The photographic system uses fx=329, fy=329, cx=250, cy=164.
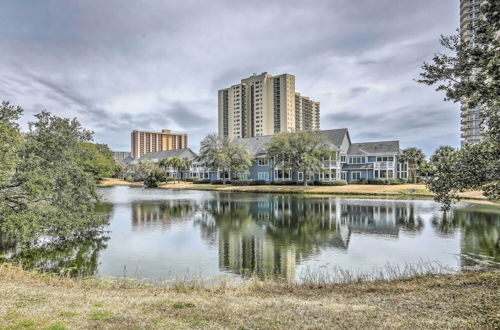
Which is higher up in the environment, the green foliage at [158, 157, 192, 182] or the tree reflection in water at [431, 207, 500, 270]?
the green foliage at [158, 157, 192, 182]

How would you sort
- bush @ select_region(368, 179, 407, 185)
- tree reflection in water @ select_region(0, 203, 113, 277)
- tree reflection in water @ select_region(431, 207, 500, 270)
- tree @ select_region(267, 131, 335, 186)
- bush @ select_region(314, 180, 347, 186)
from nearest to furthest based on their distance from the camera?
1. tree reflection in water @ select_region(0, 203, 113, 277)
2. tree reflection in water @ select_region(431, 207, 500, 270)
3. bush @ select_region(368, 179, 407, 185)
4. tree @ select_region(267, 131, 335, 186)
5. bush @ select_region(314, 180, 347, 186)

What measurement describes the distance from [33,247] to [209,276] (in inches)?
402

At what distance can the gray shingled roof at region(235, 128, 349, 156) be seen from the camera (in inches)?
2472

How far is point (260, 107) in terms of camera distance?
13525 cm

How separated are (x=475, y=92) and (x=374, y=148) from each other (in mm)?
57713

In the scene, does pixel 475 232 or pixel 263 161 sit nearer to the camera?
pixel 475 232

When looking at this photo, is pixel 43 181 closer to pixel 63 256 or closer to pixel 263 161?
pixel 63 256

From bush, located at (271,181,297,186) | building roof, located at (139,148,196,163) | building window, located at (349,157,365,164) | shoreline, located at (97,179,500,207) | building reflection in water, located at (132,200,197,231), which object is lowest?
building reflection in water, located at (132,200,197,231)

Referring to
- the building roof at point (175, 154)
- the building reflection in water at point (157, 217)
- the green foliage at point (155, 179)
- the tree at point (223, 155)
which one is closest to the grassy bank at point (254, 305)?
the building reflection in water at point (157, 217)

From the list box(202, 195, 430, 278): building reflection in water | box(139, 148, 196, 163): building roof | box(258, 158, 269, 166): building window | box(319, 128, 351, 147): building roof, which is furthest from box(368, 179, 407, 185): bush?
box(139, 148, 196, 163): building roof

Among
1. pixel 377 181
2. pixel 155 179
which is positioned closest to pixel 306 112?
pixel 155 179

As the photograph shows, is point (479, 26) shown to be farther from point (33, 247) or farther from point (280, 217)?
point (280, 217)

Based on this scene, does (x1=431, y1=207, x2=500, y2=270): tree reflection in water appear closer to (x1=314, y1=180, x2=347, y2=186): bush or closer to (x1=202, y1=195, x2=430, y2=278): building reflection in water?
(x1=202, y1=195, x2=430, y2=278): building reflection in water

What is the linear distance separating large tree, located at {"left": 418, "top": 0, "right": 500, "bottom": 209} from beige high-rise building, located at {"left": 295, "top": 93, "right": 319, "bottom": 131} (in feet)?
426
